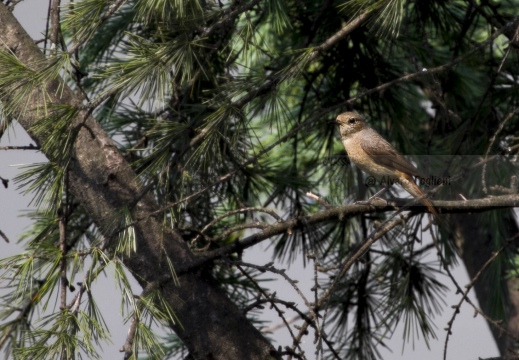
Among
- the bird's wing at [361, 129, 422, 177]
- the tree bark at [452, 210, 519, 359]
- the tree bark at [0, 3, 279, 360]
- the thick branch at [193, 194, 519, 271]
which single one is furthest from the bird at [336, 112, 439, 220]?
the tree bark at [0, 3, 279, 360]

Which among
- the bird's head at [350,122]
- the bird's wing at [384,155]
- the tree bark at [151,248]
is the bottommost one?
the tree bark at [151,248]

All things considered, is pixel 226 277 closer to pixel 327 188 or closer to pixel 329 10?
pixel 327 188

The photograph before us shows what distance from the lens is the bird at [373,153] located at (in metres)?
3.28

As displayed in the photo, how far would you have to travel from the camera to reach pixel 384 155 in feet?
10.8

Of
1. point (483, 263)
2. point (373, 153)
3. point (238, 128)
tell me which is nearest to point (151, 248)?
point (238, 128)

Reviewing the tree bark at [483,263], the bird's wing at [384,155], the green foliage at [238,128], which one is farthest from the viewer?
the tree bark at [483,263]

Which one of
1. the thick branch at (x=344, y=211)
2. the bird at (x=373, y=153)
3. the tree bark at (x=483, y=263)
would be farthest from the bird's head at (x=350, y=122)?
the tree bark at (x=483, y=263)

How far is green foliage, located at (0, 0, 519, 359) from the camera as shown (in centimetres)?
230

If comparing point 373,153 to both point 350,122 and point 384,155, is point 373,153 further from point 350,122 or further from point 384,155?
point 350,122

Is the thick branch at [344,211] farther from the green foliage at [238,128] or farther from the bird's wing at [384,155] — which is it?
the bird's wing at [384,155]

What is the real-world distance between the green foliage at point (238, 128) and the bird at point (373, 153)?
0.35 feet

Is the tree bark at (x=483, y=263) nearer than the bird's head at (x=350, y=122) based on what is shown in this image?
No

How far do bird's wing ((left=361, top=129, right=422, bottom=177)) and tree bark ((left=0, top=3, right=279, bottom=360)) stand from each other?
2.88 ft

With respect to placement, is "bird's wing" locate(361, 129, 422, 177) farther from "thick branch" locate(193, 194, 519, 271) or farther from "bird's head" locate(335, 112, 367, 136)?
"thick branch" locate(193, 194, 519, 271)
